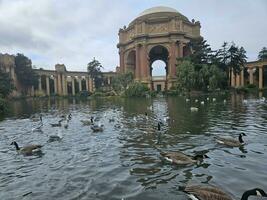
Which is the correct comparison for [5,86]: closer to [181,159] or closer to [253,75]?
[181,159]

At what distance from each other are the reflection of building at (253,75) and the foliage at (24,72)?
67149mm

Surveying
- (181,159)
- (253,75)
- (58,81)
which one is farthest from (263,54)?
(181,159)

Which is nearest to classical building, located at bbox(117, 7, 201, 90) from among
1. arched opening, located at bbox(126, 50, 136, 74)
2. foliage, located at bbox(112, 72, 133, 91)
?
arched opening, located at bbox(126, 50, 136, 74)

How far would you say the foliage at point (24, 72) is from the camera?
10612 centimetres

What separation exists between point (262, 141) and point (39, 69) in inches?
4417

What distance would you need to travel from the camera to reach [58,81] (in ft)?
398

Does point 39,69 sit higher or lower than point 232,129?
higher

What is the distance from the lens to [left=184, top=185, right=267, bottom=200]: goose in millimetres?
7191

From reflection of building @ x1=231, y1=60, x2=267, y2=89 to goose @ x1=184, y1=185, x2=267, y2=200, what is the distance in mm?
86319

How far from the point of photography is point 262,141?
14336 mm

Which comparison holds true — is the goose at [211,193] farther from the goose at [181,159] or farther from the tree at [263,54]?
the tree at [263,54]

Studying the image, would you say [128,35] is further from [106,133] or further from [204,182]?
[204,182]

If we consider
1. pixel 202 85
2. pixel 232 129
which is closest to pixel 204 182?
pixel 232 129

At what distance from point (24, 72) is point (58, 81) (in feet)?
56.3
